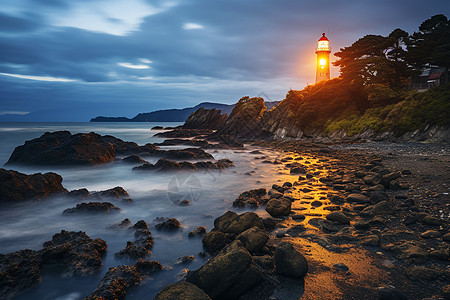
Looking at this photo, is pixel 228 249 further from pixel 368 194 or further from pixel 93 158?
pixel 93 158

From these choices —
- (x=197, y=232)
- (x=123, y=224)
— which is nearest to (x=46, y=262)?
(x=123, y=224)

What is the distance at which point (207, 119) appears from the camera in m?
72.3

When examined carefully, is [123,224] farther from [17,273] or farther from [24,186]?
[24,186]

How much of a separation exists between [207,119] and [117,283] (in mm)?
69466

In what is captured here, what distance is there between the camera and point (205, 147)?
30.2m

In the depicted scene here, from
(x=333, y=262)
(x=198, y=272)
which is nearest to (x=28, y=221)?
(x=198, y=272)

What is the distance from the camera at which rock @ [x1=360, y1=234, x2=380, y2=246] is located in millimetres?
4738

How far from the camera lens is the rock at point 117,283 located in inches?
141

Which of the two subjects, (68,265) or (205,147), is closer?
(68,265)

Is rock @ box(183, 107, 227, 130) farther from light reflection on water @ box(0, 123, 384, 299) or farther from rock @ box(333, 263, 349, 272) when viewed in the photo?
rock @ box(333, 263, 349, 272)

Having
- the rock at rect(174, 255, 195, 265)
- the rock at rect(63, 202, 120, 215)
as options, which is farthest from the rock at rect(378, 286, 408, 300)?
the rock at rect(63, 202, 120, 215)

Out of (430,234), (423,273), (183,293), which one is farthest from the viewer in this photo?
(430,234)

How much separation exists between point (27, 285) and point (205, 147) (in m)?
26.2

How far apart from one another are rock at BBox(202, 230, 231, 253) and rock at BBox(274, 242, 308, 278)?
141cm
